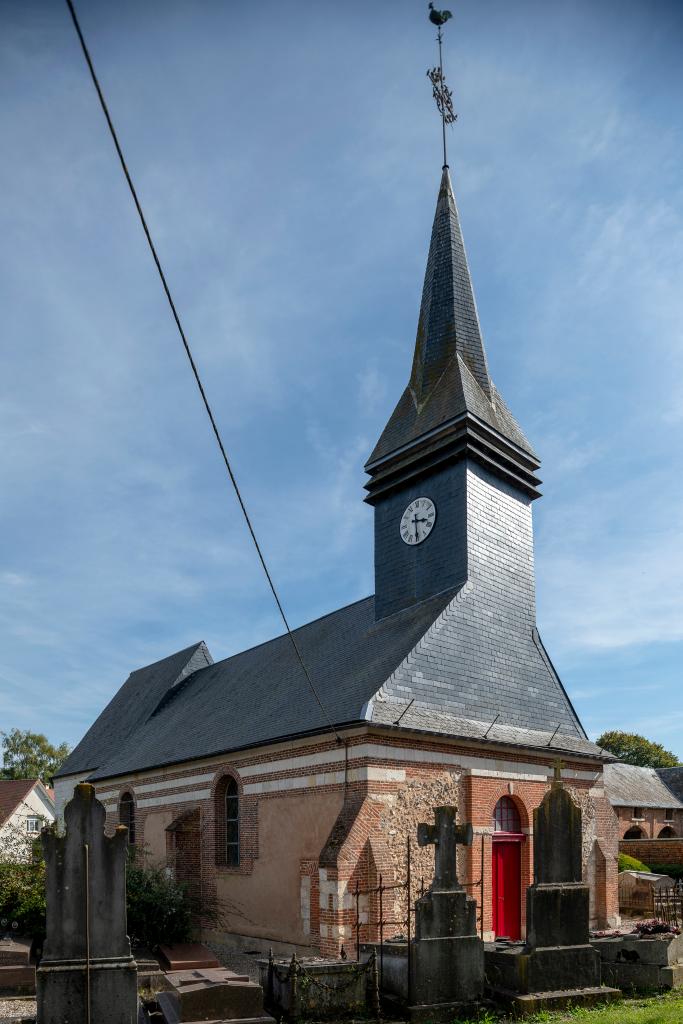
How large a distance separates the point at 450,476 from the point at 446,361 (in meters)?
3.84

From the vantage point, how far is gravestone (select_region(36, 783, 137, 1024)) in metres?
8.40

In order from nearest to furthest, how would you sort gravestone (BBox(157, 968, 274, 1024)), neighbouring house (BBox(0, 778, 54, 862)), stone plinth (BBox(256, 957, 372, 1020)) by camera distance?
gravestone (BBox(157, 968, 274, 1024))
stone plinth (BBox(256, 957, 372, 1020))
neighbouring house (BBox(0, 778, 54, 862))

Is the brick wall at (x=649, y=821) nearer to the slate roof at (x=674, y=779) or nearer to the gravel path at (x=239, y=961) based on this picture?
the slate roof at (x=674, y=779)

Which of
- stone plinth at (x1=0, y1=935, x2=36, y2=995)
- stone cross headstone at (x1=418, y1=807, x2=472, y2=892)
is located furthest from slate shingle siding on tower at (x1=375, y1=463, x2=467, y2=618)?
stone plinth at (x1=0, y1=935, x2=36, y2=995)

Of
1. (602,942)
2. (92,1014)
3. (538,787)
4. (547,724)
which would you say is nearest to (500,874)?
(538,787)

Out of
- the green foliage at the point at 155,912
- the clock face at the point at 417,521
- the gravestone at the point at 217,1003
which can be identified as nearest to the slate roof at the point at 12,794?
the green foliage at the point at 155,912

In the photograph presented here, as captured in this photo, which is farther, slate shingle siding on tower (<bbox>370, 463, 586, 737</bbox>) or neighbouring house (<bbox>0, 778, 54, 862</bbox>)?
neighbouring house (<bbox>0, 778, 54, 862</bbox>)

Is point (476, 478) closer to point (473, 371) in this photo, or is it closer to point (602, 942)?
point (473, 371)

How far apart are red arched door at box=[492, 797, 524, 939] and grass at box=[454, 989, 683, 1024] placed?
5.95m

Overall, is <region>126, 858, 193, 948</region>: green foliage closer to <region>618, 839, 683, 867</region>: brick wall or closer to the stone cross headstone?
the stone cross headstone

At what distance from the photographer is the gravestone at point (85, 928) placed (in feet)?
27.6

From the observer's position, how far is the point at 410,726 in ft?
51.5

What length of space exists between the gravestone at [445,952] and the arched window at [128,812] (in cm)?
1598

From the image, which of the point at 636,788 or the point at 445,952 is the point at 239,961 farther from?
the point at 636,788
